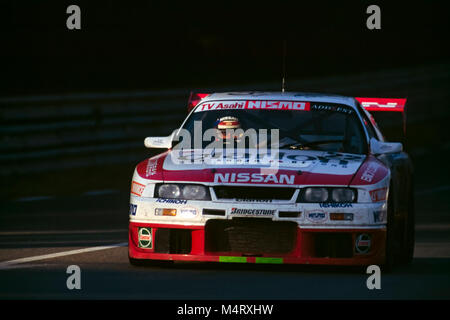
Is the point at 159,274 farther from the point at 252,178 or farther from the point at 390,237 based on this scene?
the point at 390,237

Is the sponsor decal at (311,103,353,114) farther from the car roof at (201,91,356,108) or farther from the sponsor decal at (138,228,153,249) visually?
the sponsor decal at (138,228,153,249)

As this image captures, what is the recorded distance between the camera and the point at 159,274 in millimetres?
8305

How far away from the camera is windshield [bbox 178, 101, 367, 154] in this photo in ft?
30.6

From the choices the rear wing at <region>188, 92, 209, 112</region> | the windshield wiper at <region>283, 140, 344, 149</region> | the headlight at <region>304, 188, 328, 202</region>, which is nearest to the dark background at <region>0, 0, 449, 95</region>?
the rear wing at <region>188, 92, 209, 112</region>

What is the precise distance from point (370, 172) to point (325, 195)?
470mm

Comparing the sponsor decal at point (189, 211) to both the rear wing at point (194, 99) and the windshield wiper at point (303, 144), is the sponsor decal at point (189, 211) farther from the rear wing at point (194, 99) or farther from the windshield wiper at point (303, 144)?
the rear wing at point (194, 99)

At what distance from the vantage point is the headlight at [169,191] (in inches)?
334

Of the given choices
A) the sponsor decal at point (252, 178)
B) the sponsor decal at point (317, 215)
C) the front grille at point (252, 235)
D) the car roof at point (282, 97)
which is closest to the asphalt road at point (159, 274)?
the front grille at point (252, 235)

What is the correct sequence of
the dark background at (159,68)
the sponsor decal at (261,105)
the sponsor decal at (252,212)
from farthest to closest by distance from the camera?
1. the dark background at (159,68)
2. the sponsor decal at (261,105)
3. the sponsor decal at (252,212)

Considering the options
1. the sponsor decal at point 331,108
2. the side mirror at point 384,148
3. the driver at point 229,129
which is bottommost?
the side mirror at point 384,148

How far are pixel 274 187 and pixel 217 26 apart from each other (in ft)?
67.8

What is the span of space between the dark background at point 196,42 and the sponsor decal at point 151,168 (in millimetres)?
12707
